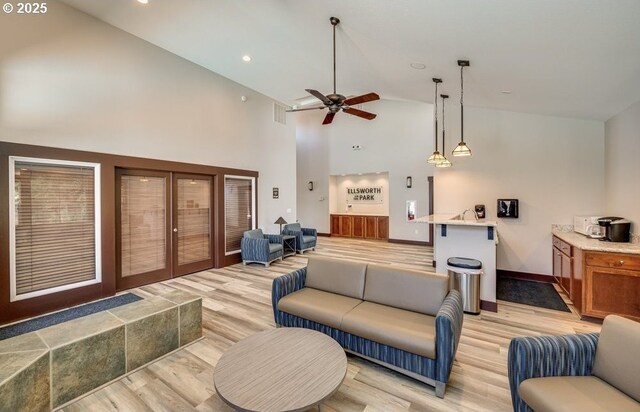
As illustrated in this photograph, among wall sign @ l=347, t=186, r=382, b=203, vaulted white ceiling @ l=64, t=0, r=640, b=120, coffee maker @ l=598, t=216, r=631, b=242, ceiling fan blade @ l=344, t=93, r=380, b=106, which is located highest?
vaulted white ceiling @ l=64, t=0, r=640, b=120

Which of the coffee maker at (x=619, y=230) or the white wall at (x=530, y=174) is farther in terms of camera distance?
the white wall at (x=530, y=174)

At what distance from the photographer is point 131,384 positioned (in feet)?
7.64

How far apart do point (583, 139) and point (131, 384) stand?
7211 millimetres

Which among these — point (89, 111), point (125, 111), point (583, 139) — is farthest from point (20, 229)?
point (583, 139)

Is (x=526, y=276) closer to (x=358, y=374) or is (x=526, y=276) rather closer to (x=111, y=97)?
(x=358, y=374)

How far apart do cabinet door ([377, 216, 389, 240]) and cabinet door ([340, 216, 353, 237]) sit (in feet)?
3.88

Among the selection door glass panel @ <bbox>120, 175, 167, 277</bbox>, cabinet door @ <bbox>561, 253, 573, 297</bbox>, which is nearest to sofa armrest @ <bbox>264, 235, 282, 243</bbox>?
door glass panel @ <bbox>120, 175, 167, 277</bbox>

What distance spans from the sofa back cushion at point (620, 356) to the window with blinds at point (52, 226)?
5.82 metres

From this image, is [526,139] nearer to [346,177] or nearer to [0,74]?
[346,177]

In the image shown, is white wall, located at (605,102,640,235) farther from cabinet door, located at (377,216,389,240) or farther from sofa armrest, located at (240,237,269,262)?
sofa armrest, located at (240,237,269,262)

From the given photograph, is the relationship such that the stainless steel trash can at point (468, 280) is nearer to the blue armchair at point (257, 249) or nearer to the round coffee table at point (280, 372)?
the round coffee table at point (280, 372)

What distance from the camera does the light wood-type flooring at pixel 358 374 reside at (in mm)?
2068

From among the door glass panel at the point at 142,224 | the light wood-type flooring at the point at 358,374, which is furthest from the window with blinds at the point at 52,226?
the light wood-type flooring at the point at 358,374

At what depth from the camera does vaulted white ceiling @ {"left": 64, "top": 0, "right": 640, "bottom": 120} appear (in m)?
2.21
